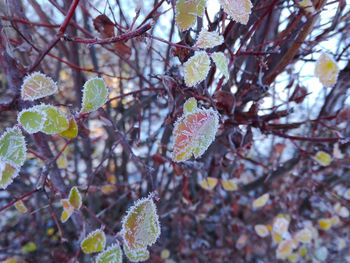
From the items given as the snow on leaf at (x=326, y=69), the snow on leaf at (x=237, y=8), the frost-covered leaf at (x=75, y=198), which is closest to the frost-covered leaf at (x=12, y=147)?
the frost-covered leaf at (x=75, y=198)

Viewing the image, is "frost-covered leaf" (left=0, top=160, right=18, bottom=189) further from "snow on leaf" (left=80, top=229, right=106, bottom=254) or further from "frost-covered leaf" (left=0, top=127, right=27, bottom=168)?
"snow on leaf" (left=80, top=229, right=106, bottom=254)

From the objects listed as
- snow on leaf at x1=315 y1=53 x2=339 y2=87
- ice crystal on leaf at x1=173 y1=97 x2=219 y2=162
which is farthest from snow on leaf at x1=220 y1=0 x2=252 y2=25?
snow on leaf at x1=315 y1=53 x2=339 y2=87

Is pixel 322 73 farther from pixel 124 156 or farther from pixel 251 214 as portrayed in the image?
pixel 251 214

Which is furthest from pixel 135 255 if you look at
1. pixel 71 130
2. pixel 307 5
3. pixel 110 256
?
pixel 307 5

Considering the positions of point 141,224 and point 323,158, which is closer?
point 141,224

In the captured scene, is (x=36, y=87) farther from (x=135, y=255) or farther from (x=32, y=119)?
(x=135, y=255)
